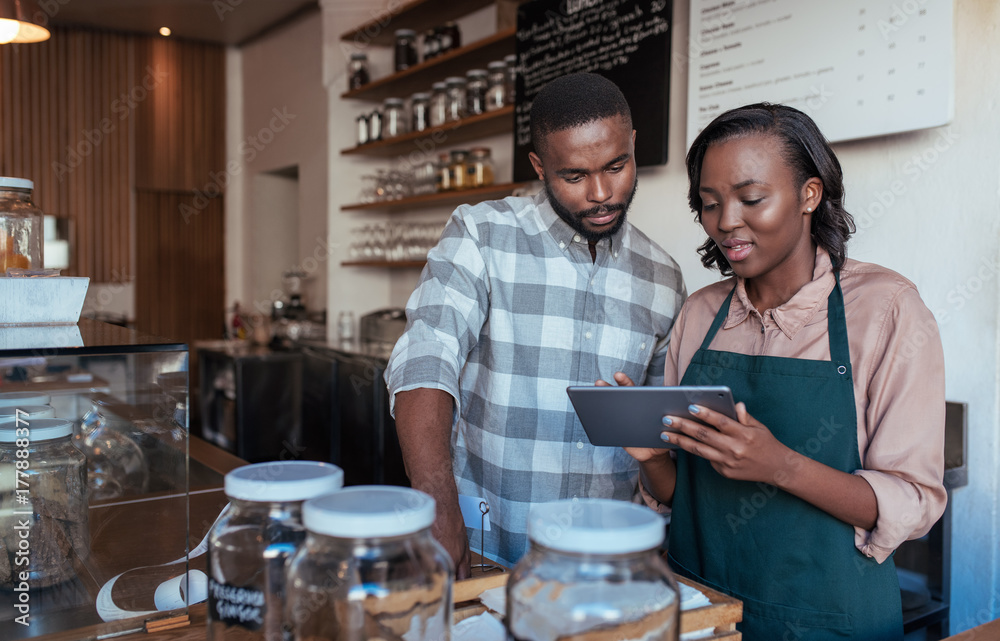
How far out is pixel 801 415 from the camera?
1161 mm

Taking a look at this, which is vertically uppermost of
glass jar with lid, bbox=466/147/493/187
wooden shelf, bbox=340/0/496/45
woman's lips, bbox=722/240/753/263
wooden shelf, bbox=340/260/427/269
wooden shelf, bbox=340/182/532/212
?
wooden shelf, bbox=340/0/496/45

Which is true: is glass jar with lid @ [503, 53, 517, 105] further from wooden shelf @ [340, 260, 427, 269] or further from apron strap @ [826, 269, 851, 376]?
apron strap @ [826, 269, 851, 376]

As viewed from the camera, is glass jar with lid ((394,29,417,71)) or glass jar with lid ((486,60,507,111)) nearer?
glass jar with lid ((486,60,507,111))

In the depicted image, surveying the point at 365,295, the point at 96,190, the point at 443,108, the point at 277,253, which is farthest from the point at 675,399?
the point at 96,190

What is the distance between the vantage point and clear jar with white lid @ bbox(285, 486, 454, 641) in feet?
1.80

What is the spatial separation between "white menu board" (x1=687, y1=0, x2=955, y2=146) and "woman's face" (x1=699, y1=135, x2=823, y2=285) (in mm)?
878

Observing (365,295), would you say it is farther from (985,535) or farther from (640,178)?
(985,535)

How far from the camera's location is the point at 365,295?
4875 millimetres

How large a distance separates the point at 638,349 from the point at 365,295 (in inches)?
138

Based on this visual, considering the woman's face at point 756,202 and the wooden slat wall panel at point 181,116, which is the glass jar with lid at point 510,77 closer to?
the woman's face at point 756,202

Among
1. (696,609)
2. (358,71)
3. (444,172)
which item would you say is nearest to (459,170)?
(444,172)

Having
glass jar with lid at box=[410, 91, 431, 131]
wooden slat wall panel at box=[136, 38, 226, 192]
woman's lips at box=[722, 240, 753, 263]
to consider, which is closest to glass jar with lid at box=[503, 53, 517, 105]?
glass jar with lid at box=[410, 91, 431, 131]

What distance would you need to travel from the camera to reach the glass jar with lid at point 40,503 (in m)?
1.03

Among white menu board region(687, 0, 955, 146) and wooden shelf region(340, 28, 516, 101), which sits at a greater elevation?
wooden shelf region(340, 28, 516, 101)
